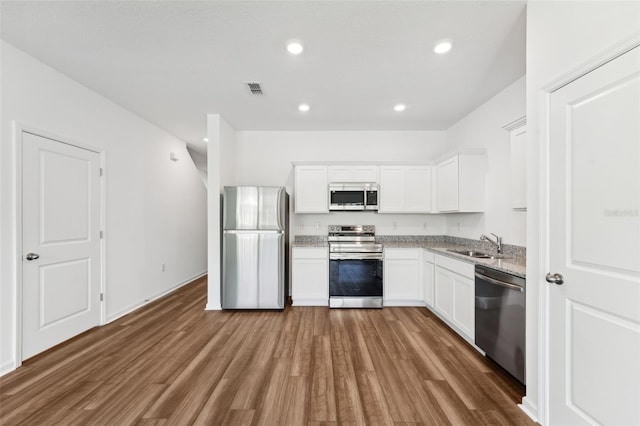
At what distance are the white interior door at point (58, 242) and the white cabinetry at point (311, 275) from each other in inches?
95.0

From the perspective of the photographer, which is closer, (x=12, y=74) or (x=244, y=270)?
(x=12, y=74)

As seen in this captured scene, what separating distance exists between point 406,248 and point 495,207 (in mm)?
1223

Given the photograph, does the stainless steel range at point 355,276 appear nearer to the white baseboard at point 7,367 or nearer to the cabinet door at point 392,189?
the cabinet door at point 392,189

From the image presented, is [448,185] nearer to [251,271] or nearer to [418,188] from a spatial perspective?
[418,188]

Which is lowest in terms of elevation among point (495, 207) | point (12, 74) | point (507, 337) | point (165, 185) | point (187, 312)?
point (187, 312)

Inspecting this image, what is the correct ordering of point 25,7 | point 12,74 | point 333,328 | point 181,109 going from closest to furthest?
point 25,7
point 12,74
point 333,328
point 181,109

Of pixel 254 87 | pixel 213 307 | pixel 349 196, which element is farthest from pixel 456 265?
pixel 213 307

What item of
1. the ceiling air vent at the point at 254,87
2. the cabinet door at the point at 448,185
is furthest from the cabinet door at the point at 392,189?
the ceiling air vent at the point at 254,87

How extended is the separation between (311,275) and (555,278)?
9.21 feet

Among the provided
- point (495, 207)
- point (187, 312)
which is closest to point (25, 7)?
point (187, 312)

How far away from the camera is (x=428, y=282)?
3.66m

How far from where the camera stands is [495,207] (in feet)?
10.4

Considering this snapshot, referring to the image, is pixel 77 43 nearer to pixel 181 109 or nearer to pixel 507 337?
pixel 181 109

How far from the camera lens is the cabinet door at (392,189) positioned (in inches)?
162
